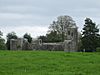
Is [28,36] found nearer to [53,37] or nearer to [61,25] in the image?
[53,37]

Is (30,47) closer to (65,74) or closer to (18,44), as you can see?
(18,44)

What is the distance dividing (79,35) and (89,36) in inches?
758

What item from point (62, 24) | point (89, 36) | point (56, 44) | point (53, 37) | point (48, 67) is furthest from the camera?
point (53, 37)

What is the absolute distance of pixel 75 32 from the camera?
84.1 metres

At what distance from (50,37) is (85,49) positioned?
2456 centimetres

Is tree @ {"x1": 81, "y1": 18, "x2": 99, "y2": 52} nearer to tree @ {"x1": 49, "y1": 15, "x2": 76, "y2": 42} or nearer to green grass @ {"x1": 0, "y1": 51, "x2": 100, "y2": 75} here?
tree @ {"x1": 49, "y1": 15, "x2": 76, "y2": 42}

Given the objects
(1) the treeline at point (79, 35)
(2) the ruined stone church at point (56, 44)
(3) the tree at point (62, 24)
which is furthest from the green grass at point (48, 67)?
(3) the tree at point (62, 24)

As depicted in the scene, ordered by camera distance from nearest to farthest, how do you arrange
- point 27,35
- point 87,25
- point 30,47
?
point 87,25, point 30,47, point 27,35

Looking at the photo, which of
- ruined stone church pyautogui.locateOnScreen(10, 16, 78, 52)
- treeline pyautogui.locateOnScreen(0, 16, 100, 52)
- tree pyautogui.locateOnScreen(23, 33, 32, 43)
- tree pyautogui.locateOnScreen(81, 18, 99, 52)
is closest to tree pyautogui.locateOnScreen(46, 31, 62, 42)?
treeline pyautogui.locateOnScreen(0, 16, 100, 52)

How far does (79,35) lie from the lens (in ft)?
311

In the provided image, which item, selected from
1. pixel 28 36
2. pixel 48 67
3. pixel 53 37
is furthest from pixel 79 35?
pixel 48 67

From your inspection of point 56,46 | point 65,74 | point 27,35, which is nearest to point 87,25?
point 56,46

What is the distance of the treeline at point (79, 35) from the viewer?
241 feet

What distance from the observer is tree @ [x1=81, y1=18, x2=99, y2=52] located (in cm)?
7306
